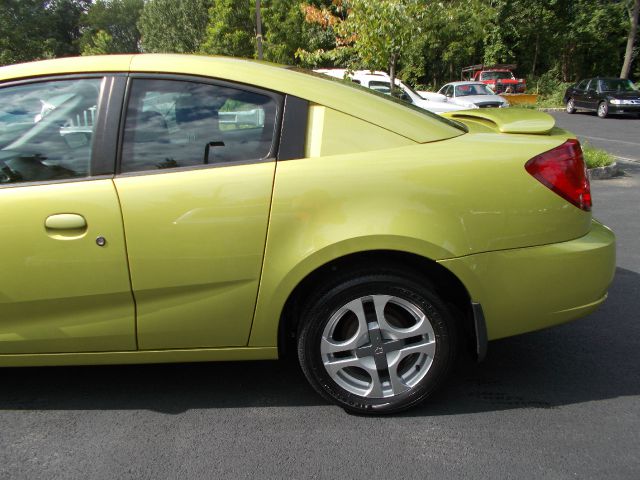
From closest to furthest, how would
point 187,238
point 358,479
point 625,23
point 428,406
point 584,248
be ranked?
1. point 358,479
2. point 187,238
3. point 584,248
4. point 428,406
5. point 625,23

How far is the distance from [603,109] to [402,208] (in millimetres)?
21515

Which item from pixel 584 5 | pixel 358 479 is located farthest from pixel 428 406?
pixel 584 5

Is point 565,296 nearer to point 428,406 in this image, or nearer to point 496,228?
point 496,228

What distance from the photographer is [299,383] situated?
9.77 ft

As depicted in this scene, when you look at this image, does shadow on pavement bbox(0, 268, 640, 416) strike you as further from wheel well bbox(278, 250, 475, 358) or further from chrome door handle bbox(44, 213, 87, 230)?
chrome door handle bbox(44, 213, 87, 230)

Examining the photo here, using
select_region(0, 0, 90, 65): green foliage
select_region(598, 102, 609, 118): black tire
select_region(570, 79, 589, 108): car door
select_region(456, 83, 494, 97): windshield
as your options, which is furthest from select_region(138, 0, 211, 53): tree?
select_region(598, 102, 609, 118): black tire

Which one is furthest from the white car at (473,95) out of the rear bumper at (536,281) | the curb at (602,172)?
the rear bumper at (536,281)

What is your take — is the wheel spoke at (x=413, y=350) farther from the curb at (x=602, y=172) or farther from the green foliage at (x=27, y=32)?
the green foliage at (x=27, y=32)

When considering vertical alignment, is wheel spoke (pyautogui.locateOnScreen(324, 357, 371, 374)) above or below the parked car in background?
below

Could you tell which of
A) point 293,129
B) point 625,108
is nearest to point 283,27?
point 625,108

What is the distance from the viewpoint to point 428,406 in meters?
2.73

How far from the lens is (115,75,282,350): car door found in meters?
2.37

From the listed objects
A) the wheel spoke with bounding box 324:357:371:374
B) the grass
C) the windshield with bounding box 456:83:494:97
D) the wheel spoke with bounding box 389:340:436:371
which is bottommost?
the wheel spoke with bounding box 324:357:371:374

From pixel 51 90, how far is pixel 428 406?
229 cm
